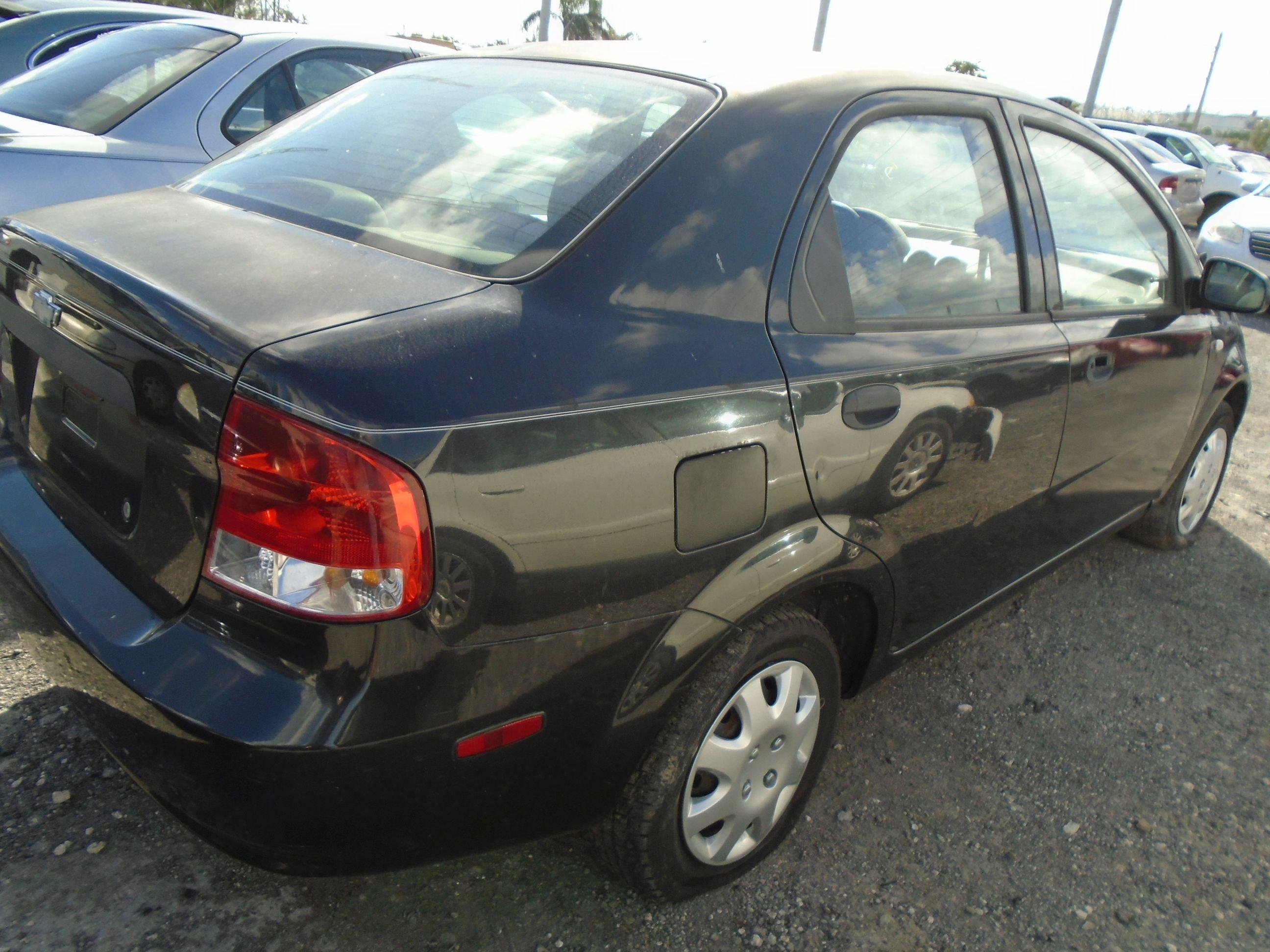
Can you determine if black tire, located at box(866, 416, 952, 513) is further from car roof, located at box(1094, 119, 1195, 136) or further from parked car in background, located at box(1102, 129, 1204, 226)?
car roof, located at box(1094, 119, 1195, 136)

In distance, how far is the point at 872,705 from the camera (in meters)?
2.83

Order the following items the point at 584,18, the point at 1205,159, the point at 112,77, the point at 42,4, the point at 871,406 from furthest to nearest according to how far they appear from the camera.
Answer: the point at 584,18 → the point at 1205,159 → the point at 42,4 → the point at 112,77 → the point at 871,406

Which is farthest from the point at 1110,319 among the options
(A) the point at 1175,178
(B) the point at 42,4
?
(A) the point at 1175,178

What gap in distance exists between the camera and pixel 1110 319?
9.13 feet

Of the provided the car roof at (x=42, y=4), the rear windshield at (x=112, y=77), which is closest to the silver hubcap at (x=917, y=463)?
the rear windshield at (x=112, y=77)

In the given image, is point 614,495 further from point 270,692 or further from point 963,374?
point 963,374

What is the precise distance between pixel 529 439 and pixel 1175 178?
46.6ft

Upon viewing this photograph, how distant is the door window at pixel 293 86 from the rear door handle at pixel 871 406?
3.08 m

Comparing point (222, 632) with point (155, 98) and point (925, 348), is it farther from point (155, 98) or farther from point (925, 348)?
point (155, 98)

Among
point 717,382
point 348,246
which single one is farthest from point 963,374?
point 348,246

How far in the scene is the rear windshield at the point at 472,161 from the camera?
1763 mm

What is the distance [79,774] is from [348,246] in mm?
1370

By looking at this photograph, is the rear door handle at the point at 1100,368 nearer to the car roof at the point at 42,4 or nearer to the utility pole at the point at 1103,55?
the car roof at the point at 42,4

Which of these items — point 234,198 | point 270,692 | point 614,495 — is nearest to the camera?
point 270,692
